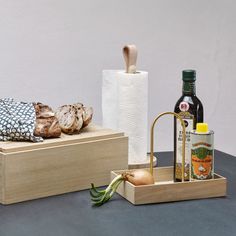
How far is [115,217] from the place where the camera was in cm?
114

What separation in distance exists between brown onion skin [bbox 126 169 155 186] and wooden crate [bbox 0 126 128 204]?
0.40 feet

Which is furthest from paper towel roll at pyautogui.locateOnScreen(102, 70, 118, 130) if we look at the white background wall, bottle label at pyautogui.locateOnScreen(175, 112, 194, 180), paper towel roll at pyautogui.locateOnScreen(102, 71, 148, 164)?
the white background wall

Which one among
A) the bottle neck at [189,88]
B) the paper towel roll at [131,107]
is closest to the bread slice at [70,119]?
the paper towel roll at [131,107]

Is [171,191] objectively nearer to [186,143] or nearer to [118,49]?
[186,143]

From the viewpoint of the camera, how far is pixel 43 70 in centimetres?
199

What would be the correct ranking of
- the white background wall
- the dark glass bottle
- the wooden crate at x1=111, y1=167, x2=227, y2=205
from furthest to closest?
the white background wall → the dark glass bottle → the wooden crate at x1=111, y1=167, x2=227, y2=205

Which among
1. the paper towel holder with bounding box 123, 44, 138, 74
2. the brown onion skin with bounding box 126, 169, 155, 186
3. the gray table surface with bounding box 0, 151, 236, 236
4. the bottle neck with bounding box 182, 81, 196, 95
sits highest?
the paper towel holder with bounding box 123, 44, 138, 74

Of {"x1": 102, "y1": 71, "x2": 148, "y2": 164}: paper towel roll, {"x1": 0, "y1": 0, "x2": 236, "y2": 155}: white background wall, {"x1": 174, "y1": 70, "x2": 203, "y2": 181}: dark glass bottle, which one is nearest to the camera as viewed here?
{"x1": 174, "y1": 70, "x2": 203, "y2": 181}: dark glass bottle

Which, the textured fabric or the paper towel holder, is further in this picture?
the paper towel holder

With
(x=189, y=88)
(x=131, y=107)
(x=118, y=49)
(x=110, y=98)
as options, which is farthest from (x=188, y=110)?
(x=118, y=49)

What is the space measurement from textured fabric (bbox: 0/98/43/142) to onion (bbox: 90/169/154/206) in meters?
0.17

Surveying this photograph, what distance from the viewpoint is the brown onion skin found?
48.4 inches

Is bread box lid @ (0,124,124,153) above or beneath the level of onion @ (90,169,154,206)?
above

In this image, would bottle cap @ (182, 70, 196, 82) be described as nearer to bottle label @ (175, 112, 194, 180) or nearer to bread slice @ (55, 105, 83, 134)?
bottle label @ (175, 112, 194, 180)
